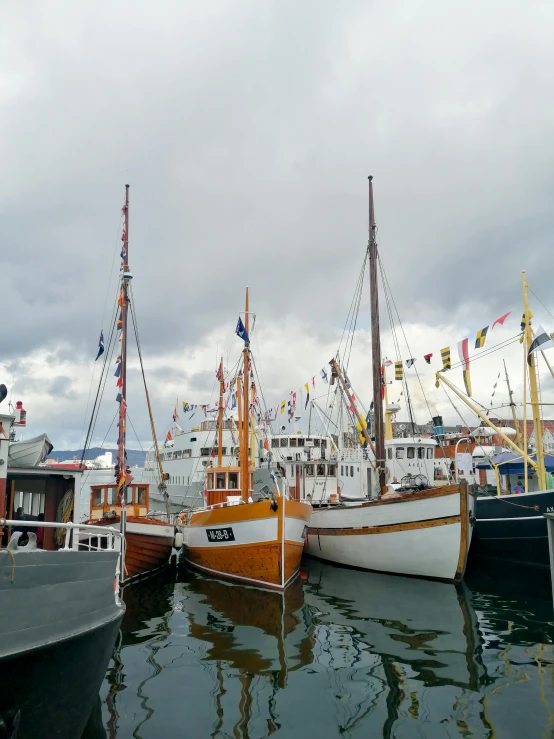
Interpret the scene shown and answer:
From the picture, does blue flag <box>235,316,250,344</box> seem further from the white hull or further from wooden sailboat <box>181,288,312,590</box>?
the white hull

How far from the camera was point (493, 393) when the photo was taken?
155ft

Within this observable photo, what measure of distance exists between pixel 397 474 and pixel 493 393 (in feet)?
68.2

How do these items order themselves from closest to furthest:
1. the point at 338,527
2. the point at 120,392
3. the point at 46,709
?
the point at 46,709 < the point at 120,392 < the point at 338,527

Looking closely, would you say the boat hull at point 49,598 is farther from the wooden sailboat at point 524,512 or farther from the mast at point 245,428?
the wooden sailboat at point 524,512

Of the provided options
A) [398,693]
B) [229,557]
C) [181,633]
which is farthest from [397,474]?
[398,693]

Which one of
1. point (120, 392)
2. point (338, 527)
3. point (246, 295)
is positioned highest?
point (246, 295)

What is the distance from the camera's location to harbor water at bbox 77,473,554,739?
8.30m

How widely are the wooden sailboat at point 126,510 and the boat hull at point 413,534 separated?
25.7 ft

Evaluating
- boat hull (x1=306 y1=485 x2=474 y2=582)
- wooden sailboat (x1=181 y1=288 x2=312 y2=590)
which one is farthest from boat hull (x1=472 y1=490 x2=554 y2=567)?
wooden sailboat (x1=181 y1=288 x2=312 y2=590)

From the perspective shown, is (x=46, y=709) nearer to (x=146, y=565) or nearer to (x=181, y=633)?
(x=181, y=633)

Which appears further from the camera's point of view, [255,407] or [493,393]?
[493,393]

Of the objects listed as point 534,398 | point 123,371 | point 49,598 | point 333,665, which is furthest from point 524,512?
point 49,598

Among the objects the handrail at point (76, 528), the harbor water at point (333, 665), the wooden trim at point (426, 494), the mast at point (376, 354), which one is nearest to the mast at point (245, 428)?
the harbor water at point (333, 665)

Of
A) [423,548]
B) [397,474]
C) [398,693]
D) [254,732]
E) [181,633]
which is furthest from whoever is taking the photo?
[397,474]
